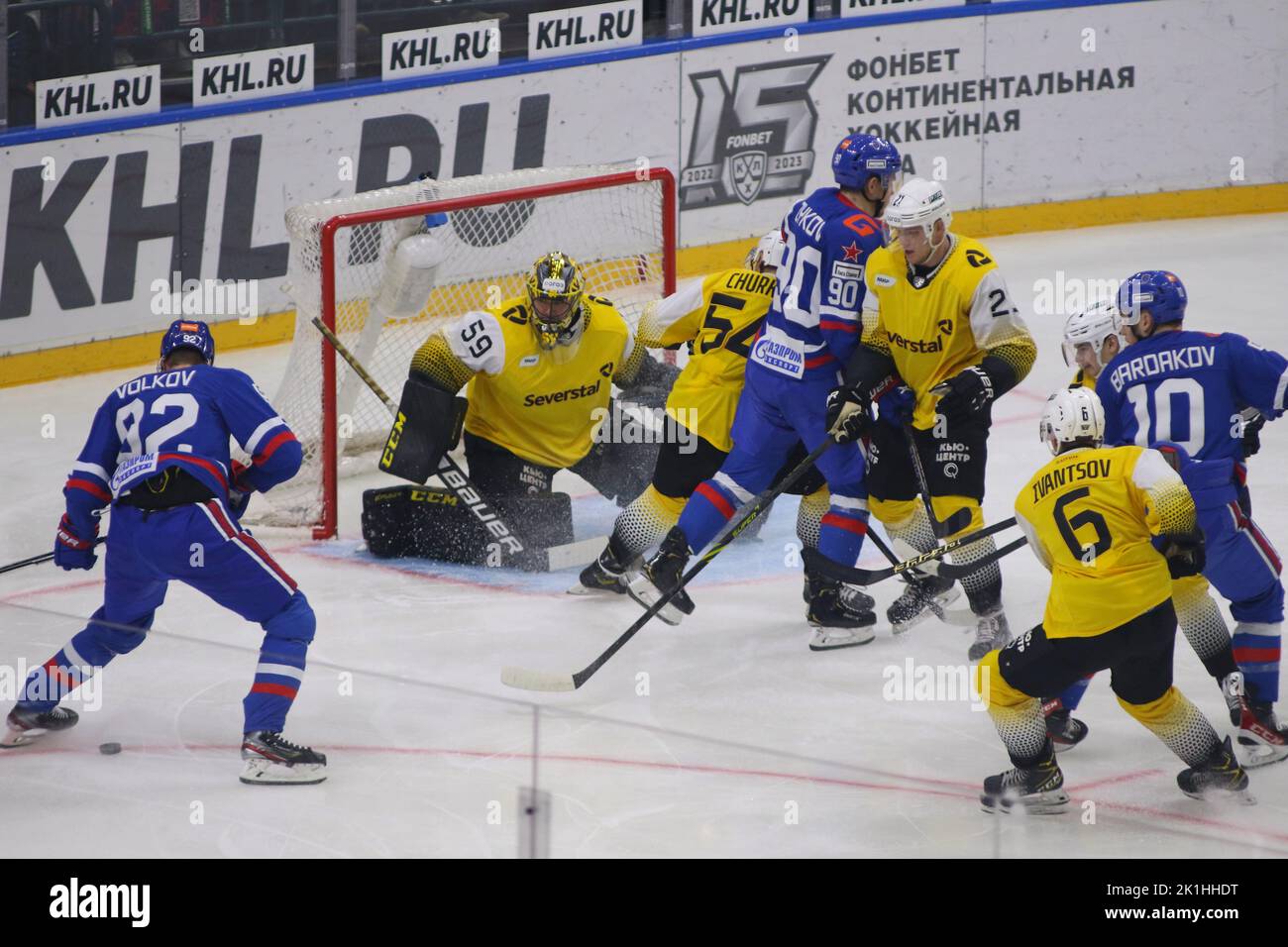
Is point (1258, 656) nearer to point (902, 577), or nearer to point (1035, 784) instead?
point (1035, 784)

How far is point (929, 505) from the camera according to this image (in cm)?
525

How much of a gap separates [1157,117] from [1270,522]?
4.65 metres

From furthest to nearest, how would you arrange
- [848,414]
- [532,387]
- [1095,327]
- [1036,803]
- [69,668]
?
[532,387], [848,414], [1095,327], [1036,803], [69,668]

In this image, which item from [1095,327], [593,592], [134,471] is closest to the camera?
[134,471]

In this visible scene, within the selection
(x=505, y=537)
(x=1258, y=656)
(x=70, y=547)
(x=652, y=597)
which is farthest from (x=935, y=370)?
(x=70, y=547)

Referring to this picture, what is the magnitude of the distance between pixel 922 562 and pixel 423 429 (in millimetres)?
1726

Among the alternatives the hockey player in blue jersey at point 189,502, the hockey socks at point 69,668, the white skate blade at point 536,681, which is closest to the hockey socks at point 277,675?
the hockey player in blue jersey at point 189,502

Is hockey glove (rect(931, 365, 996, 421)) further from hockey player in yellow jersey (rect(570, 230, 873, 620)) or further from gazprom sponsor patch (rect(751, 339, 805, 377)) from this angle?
hockey player in yellow jersey (rect(570, 230, 873, 620))

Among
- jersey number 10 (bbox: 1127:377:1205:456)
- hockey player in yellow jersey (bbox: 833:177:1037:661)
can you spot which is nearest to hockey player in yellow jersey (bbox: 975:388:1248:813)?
jersey number 10 (bbox: 1127:377:1205:456)

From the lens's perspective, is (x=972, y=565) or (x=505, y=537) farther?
(x=505, y=537)

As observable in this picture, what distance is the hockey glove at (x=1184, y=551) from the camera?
3918mm

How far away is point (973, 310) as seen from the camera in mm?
5047

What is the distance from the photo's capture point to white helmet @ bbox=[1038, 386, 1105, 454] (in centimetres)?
404

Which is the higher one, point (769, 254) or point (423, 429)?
point (769, 254)
